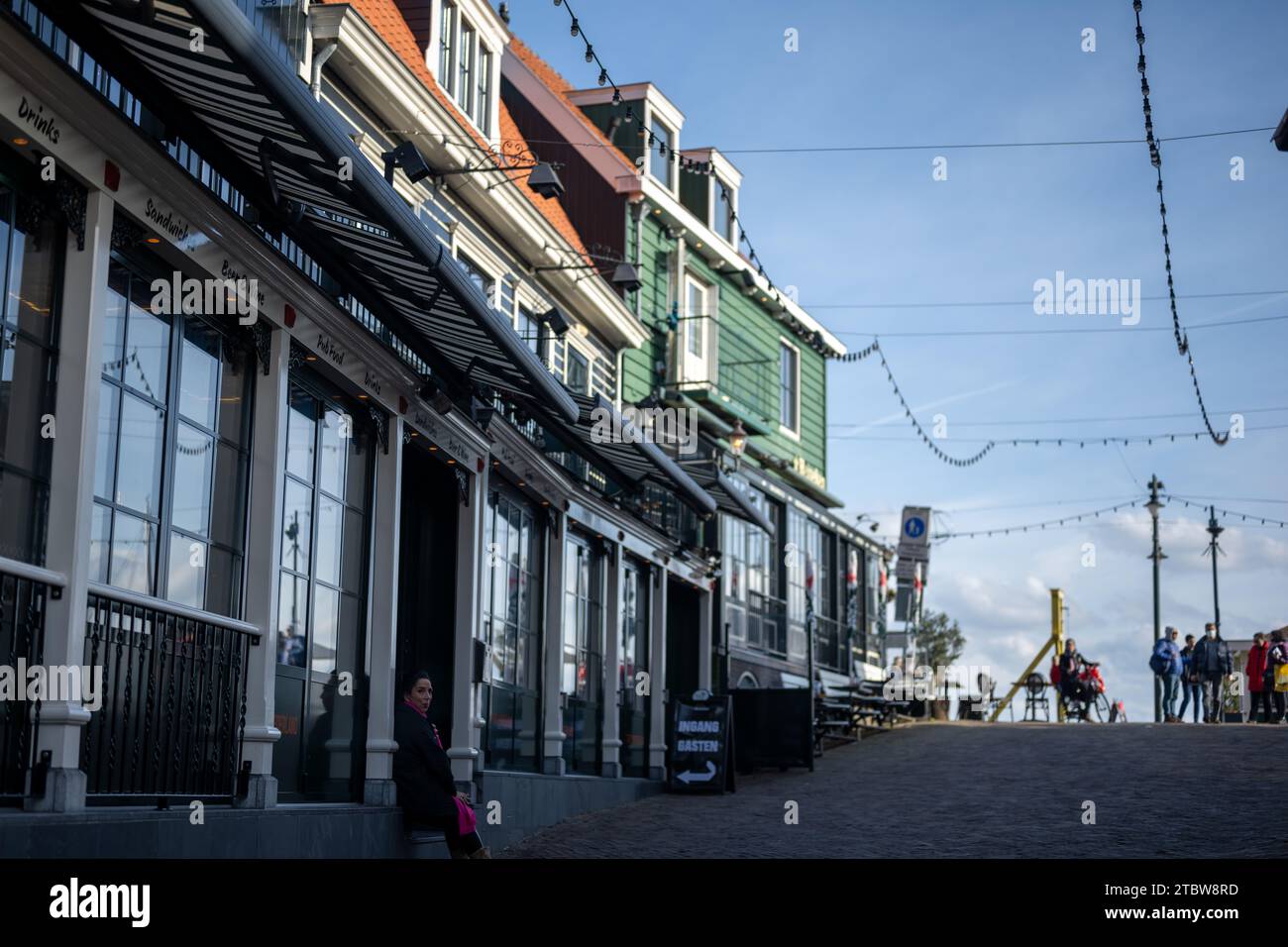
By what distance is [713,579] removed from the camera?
26359 millimetres

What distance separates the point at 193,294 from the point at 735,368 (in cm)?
1947

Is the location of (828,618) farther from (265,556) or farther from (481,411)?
(265,556)

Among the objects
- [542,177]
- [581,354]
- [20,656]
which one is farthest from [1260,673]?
[20,656]

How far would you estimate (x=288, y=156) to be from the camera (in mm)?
9734

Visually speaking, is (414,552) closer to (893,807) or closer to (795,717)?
(893,807)

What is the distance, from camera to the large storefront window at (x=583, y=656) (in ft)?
64.1

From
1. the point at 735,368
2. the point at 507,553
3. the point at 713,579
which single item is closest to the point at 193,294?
the point at 507,553

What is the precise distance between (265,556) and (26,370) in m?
2.91

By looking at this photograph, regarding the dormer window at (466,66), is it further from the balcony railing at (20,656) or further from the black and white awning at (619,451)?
the balcony railing at (20,656)

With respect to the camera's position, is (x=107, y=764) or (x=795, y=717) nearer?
(x=107, y=764)

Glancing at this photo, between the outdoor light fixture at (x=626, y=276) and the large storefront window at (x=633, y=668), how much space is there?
12.6 ft

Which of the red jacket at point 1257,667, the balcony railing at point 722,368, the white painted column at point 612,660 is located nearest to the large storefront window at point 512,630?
the white painted column at point 612,660
